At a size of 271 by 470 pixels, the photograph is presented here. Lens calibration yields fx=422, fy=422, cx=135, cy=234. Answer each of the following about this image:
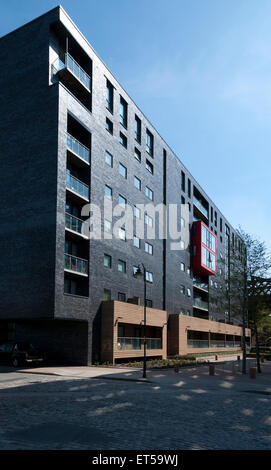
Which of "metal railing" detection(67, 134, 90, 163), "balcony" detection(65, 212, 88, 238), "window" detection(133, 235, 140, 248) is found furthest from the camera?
"window" detection(133, 235, 140, 248)

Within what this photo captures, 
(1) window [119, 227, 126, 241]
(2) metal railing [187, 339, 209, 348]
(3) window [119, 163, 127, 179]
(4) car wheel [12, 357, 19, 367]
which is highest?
(3) window [119, 163, 127, 179]

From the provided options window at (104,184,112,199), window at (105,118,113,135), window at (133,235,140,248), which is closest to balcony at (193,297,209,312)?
window at (133,235,140,248)

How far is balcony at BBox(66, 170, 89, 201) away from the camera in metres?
27.9

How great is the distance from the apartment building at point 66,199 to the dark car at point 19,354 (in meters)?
1.75

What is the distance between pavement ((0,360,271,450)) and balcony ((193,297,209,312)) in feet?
107

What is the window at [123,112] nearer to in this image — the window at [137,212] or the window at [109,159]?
the window at [109,159]

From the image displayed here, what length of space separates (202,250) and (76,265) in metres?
27.0

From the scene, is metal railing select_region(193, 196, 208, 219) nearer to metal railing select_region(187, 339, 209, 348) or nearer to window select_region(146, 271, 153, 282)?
metal railing select_region(187, 339, 209, 348)

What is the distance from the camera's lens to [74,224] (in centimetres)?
2809

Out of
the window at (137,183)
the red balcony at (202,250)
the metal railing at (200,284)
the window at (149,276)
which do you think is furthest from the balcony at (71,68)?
the metal railing at (200,284)

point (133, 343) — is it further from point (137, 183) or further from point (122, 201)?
point (137, 183)

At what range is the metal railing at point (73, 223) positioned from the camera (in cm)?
2738

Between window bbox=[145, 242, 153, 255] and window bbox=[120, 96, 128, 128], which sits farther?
window bbox=[145, 242, 153, 255]

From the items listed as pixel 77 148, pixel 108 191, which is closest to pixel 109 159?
pixel 108 191
